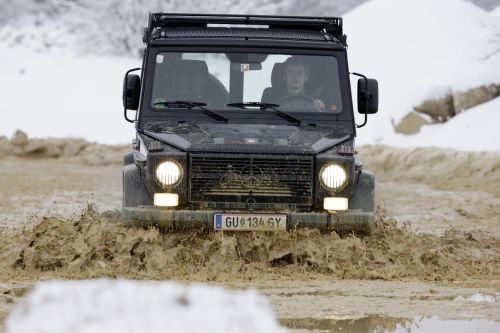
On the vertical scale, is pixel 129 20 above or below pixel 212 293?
above

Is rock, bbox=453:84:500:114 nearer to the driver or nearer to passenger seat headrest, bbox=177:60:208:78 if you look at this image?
the driver

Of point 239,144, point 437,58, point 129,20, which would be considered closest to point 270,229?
point 239,144

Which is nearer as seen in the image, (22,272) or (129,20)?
(22,272)

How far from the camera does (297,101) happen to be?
928cm

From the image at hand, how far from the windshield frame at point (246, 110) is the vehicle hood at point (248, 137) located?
0.12m

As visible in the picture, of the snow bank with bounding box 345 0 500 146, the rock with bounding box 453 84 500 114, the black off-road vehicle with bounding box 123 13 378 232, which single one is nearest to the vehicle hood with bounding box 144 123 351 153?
the black off-road vehicle with bounding box 123 13 378 232

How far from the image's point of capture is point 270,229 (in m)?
8.31

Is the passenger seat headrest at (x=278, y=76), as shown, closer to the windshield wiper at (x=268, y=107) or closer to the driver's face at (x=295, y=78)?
the driver's face at (x=295, y=78)

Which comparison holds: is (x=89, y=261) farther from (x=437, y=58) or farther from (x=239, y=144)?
(x=437, y=58)

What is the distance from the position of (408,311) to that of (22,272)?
308 centimetres

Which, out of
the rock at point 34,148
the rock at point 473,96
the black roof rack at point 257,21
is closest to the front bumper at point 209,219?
the black roof rack at point 257,21

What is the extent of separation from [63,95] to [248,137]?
30.3 metres

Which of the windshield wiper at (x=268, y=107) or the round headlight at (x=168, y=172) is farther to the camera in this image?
the windshield wiper at (x=268, y=107)

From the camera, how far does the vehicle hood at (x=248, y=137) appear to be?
27.2ft
